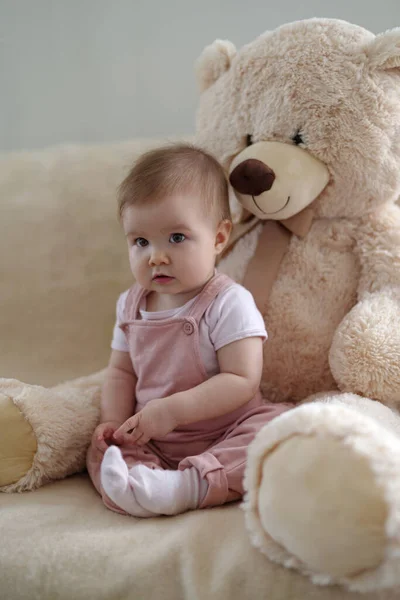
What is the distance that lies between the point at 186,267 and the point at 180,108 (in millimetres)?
845

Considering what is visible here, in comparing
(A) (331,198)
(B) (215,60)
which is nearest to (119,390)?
(A) (331,198)

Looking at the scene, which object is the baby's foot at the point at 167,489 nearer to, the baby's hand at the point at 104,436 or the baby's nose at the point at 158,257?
the baby's hand at the point at 104,436

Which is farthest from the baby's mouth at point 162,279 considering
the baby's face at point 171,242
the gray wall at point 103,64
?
the gray wall at point 103,64

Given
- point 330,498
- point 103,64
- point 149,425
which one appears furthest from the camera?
point 103,64

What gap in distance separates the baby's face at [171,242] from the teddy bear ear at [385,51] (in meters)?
0.35

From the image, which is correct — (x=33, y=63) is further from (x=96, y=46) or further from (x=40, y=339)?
(x=40, y=339)

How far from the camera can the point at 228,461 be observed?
89 centimetres

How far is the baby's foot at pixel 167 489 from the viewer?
832 mm

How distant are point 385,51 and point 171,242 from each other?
440 millimetres

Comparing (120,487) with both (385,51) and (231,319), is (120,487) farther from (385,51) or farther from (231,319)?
(385,51)

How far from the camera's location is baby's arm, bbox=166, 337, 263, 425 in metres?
0.92

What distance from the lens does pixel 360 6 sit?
4.99ft

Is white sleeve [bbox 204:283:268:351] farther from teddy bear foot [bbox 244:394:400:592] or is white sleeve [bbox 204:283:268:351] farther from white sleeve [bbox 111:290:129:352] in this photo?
teddy bear foot [bbox 244:394:400:592]

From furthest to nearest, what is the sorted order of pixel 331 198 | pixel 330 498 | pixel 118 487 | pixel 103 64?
pixel 103 64
pixel 331 198
pixel 118 487
pixel 330 498
